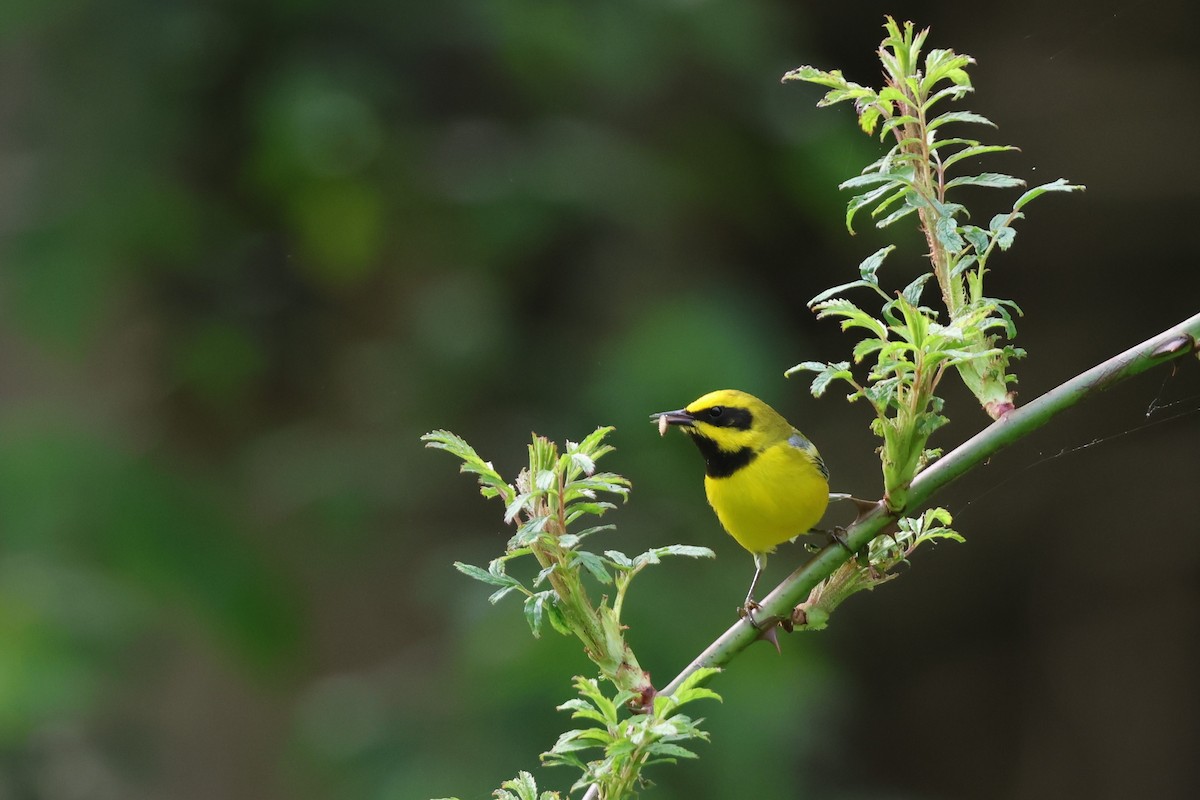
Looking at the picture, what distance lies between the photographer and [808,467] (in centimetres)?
157

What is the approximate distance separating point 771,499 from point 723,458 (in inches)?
6.6

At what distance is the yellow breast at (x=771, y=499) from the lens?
147 cm

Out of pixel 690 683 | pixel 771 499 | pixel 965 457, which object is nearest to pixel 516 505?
pixel 690 683

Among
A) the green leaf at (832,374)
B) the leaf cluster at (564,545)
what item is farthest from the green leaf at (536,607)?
the green leaf at (832,374)

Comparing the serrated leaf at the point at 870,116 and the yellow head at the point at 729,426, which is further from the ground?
Answer: the yellow head at the point at 729,426

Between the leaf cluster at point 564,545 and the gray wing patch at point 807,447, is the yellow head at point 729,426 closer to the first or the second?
the gray wing patch at point 807,447

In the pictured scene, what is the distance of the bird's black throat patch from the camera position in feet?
5.23

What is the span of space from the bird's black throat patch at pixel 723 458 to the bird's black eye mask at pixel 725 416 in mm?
27

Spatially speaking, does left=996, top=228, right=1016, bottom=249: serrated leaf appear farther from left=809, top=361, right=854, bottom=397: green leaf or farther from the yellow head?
the yellow head

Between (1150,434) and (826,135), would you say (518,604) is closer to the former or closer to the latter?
(826,135)

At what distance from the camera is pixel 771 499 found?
1481 mm

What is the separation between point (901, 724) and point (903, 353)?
14.6 feet

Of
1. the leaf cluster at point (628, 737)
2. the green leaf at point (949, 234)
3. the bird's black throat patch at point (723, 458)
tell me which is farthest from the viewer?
the bird's black throat patch at point (723, 458)

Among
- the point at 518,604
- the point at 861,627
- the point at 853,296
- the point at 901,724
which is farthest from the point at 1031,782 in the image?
the point at 518,604
